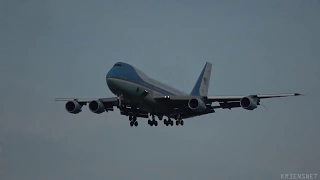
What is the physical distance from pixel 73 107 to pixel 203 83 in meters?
18.6

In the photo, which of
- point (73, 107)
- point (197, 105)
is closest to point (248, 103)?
point (197, 105)

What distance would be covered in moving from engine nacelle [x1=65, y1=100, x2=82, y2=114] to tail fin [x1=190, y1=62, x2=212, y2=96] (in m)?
15.0

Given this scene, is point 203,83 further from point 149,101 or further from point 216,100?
point 149,101

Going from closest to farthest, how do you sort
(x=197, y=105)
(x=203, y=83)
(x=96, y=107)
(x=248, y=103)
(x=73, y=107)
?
1. (x=248, y=103)
2. (x=197, y=105)
3. (x=96, y=107)
4. (x=73, y=107)
5. (x=203, y=83)

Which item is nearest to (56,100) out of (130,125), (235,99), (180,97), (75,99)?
(75,99)

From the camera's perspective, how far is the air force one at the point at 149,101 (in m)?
59.6

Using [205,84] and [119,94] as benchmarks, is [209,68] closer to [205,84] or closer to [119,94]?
[205,84]

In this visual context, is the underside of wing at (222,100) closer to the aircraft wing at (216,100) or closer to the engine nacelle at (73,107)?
the aircraft wing at (216,100)

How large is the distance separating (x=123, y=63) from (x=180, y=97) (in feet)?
22.9

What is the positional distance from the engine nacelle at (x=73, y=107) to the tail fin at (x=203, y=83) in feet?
49.1

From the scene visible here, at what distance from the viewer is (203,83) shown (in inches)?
3051

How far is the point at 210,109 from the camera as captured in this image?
2574 inches

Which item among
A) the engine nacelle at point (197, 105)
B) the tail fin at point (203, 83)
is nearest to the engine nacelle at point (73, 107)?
the engine nacelle at point (197, 105)

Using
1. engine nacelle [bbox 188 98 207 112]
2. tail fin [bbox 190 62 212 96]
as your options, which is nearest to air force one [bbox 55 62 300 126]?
engine nacelle [bbox 188 98 207 112]
